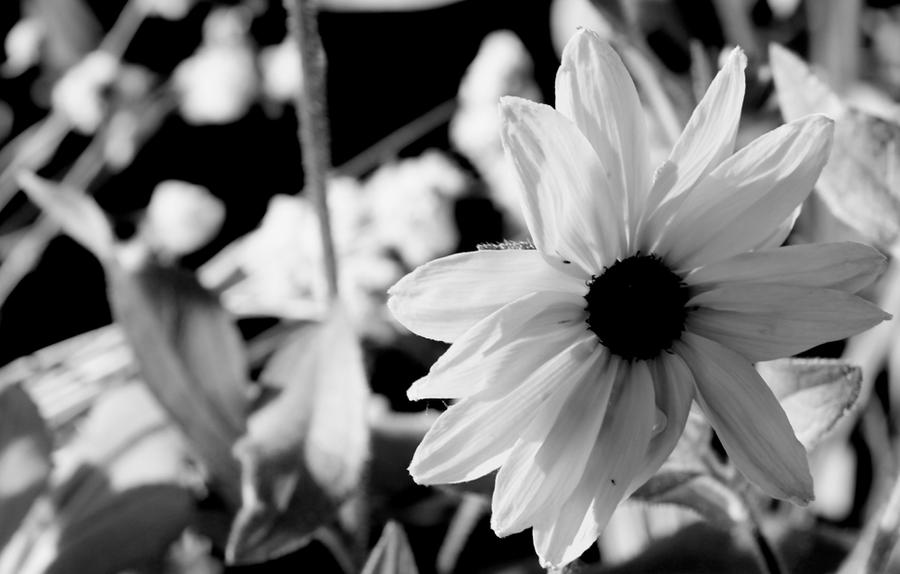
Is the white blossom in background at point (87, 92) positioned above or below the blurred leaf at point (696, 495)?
below

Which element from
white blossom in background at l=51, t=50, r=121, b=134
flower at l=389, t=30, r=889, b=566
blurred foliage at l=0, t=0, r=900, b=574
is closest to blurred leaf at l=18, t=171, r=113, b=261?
blurred foliage at l=0, t=0, r=900, b=574

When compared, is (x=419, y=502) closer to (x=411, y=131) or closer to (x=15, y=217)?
(x=411, y=131)

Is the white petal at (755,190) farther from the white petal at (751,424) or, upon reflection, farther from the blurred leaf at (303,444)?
the blurred leaf at (303,444)

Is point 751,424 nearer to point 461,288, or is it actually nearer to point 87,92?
point 461,288

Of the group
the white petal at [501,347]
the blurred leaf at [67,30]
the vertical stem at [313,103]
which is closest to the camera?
the white petal at [501,347]

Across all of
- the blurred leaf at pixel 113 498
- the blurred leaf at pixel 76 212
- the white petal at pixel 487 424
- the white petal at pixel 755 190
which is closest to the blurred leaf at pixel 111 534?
the blurred leaf at pixel 113 498

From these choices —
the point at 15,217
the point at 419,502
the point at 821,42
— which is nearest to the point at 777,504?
the point at 419,502

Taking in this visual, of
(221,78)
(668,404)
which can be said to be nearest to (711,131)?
(668,404)
